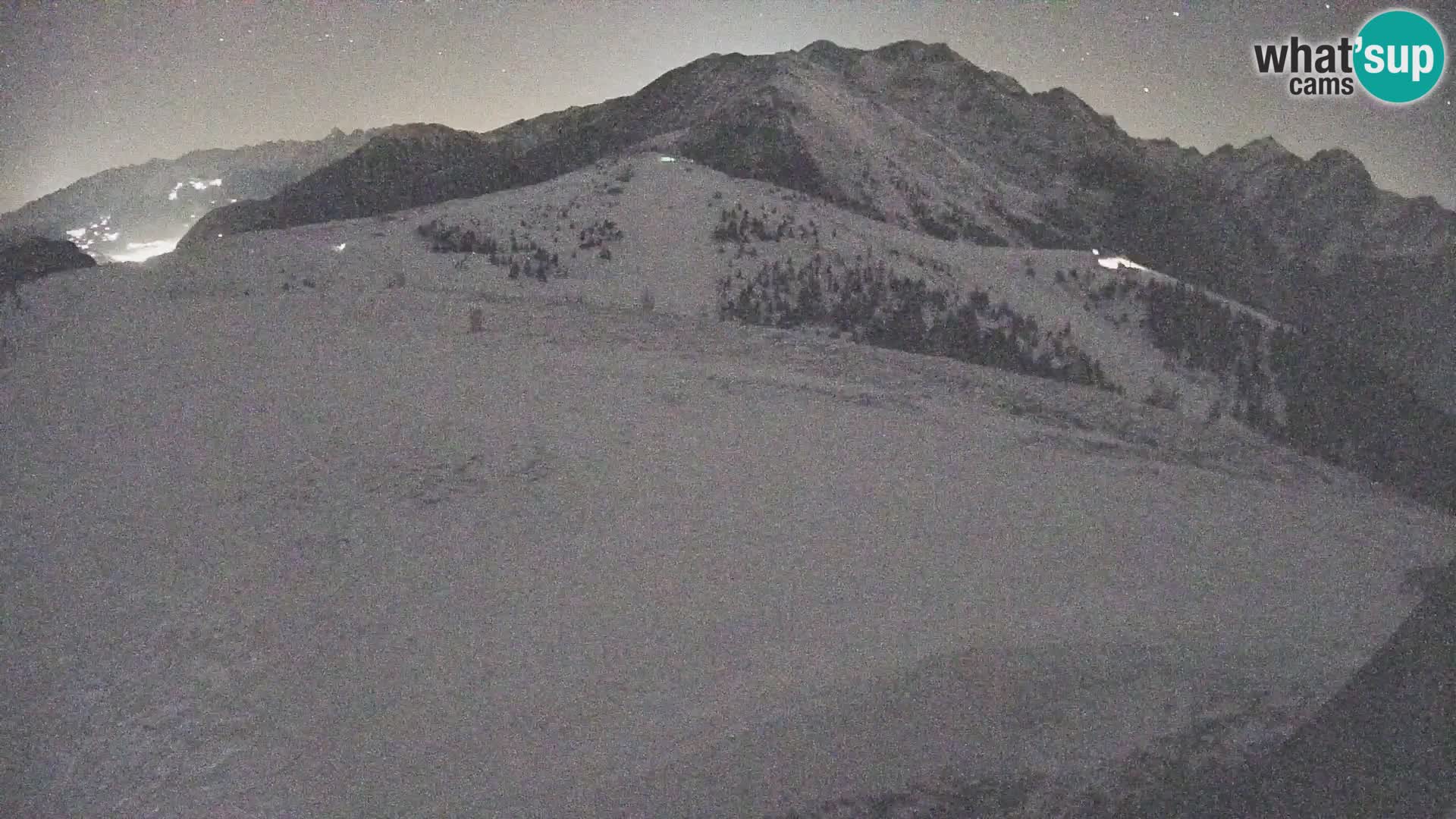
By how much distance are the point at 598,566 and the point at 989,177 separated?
4388 centimetres

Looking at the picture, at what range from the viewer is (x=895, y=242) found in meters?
19.9

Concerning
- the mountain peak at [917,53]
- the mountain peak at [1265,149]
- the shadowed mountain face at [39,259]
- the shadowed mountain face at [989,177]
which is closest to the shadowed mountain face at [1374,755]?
the shadowed mountain face at [39,259]

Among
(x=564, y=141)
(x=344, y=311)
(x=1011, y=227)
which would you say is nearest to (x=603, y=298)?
(x=344, y=311)

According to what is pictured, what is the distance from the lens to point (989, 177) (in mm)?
44156

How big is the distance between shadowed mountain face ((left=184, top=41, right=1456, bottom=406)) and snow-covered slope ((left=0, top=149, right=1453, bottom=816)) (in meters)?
22.6

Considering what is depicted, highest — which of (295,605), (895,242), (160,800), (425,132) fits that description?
(425,132)

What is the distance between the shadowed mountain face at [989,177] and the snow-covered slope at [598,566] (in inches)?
891

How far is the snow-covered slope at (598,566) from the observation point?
151 inches

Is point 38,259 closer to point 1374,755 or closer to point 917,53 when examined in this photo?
point 1374,755

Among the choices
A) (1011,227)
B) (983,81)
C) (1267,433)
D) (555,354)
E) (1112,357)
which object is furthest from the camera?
(983,81)

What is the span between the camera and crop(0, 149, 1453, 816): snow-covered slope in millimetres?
3842

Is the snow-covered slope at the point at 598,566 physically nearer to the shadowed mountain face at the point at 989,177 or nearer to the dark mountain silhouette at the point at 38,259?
the dark mountain silhouette at the point at 38,259

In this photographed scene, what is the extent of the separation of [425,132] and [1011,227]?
53296 mm

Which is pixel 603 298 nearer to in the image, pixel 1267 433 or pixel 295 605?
pixel 295 605
